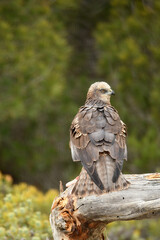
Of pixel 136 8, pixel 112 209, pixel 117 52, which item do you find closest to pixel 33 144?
pixel 117 52

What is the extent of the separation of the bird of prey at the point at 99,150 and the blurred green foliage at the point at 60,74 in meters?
4.14

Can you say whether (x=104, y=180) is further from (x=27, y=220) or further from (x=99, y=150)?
(x=27, y=220)

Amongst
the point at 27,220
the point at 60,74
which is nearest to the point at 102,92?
the point at 27,220

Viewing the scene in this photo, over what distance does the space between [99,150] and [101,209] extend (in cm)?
48

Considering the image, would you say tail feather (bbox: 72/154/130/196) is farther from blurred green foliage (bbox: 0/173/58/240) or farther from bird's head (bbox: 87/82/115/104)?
bird's head (bbox: 87/82/115/104)

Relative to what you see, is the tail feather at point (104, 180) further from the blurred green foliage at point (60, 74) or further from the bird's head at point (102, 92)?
the blurred green foliage at point (60, 74)

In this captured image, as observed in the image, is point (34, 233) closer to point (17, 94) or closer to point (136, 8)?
point (17, 94)

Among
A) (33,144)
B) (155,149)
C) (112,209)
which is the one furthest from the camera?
(33,144)

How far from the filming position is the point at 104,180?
141 inches

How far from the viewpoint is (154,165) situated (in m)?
8.23

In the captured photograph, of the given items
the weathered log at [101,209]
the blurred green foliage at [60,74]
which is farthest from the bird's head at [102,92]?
→ the blurred green foliage at [60,74]

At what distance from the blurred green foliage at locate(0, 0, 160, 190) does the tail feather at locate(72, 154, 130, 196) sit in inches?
173

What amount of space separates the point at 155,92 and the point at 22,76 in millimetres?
2567

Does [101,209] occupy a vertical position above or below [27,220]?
below
